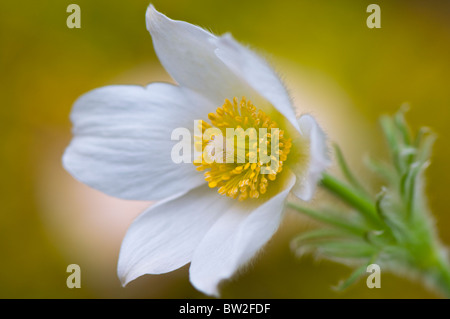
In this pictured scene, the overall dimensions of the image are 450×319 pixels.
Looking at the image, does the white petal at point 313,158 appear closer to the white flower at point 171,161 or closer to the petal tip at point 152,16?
the white flower at point 171,161

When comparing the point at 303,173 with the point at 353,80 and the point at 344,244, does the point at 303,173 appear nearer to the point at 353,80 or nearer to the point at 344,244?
the point at 344,244

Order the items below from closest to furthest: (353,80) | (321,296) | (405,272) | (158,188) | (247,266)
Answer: (247,266) → (158,188) → (405,272) → (321,296) → (353,80)

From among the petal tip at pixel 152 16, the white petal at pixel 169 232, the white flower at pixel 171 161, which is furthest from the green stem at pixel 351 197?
the petal tip at pixel 152 16

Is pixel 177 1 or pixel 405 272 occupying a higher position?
pixel 177 1

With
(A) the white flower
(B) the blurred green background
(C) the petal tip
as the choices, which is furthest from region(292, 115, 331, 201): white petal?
(B) the blurred green background

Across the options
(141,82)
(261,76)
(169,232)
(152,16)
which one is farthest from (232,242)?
(141,82)

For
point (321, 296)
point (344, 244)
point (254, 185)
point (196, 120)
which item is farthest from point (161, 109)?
point (321, 296)

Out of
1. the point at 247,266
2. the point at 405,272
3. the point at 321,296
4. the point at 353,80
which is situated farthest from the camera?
the point at 353,80
